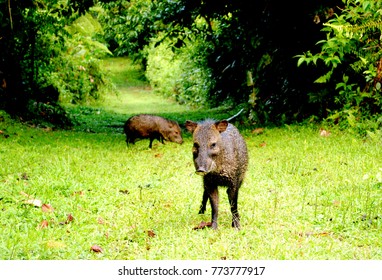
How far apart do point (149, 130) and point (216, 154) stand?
6374 millimetres

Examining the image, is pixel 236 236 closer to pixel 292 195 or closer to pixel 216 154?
pixel 216 154

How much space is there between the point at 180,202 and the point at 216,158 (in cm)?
149

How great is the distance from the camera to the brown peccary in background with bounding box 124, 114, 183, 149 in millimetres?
11086

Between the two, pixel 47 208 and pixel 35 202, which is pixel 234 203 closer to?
pixel 47 208

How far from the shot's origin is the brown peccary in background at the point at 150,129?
11086 millimetres

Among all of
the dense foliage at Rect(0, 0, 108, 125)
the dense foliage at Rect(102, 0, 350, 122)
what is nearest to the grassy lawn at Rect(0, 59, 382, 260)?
the dense foliage at Rect(102, 0, 350, 122)

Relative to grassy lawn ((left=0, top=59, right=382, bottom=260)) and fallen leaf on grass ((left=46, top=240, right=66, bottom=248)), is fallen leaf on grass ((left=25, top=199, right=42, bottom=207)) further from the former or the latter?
fallen leaf on grass ((left=46, top=240, right=66, bottom=248))

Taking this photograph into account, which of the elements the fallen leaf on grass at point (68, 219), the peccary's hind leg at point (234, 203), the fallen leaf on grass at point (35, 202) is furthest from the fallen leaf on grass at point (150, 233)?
the fallen leaf on grass at point (35, 202)

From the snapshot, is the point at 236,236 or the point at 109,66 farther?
the point at 109,66

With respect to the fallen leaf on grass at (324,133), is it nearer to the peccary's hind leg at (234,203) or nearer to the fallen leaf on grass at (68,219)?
the peccary's hind leg at (234,203)
